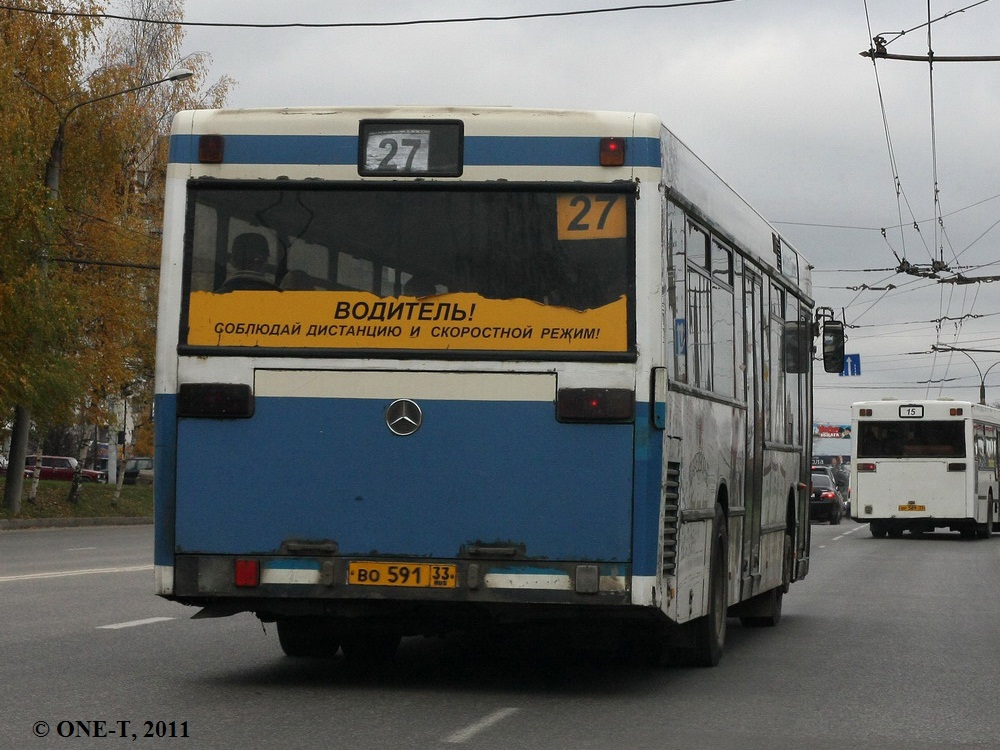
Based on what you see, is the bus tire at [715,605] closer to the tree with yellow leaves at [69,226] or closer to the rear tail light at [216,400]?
the rear tail light at [216,400]

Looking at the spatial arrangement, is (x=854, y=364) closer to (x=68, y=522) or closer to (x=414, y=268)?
(x=68, y=522)

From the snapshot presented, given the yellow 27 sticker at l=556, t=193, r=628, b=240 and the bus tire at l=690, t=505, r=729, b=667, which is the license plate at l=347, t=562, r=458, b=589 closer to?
the yellow 27 sticker at l=556, t=193, r=628, b=240

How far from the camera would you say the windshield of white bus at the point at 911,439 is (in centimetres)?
3894

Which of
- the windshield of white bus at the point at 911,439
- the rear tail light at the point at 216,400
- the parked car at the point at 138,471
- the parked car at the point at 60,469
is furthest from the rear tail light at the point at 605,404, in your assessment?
the parked car at the point at 60,469

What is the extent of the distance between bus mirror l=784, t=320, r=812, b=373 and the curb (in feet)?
75.8

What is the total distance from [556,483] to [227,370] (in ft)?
5.87

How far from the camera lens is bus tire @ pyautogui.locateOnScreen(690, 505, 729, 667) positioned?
11102 mm

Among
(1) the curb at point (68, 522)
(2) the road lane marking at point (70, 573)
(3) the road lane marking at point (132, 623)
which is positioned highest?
(1) the curb at point (68, 522)

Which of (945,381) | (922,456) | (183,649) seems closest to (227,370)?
(183,649)

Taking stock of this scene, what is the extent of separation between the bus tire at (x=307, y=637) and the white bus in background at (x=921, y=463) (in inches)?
1162

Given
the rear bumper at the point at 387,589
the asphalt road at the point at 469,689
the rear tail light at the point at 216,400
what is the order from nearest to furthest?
the asphalt road at the point at 469,689 < the rear bumper at the point at 387,589 < the rear tail light at the point at 216,400

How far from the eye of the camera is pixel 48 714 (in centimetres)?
836

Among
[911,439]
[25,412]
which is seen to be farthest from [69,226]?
[911,439]

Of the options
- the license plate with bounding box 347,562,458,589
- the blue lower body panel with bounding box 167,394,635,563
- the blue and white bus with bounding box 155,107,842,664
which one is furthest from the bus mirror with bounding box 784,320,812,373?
the license plate with bounding box 347,562,458,589
